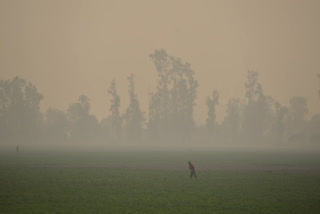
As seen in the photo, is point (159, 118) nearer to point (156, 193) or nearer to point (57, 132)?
point (57, 132)

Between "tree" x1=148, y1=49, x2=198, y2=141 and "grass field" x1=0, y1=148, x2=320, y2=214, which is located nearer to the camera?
"grass field" x1=0, y1=148, x2=320, y2=214

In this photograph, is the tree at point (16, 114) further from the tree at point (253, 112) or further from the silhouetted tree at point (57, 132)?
the tree at point (253, 112)

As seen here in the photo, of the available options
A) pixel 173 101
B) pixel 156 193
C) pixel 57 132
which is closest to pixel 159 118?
pixel 173 101

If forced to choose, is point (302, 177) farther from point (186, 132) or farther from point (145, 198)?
point (186, 132)

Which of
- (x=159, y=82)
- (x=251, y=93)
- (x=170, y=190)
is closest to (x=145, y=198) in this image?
(x=170, y=190)

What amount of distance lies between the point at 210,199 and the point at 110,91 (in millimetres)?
134956

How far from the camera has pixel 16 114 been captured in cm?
16488

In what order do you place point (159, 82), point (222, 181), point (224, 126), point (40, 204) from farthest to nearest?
1. point (224, 126)
2. point (159, 82)
3. point (222, 181)
4. point (40, 204)

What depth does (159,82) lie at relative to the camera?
15675 cm

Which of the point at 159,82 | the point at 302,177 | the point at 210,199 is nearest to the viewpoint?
the point at 210,199

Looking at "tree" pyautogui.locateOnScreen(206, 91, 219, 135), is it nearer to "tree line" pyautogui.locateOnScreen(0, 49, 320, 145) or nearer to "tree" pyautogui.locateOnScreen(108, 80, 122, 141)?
"tree line" pyautogui.locateOnScreen(0, 49, 320, 145)

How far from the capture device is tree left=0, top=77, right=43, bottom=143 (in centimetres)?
16338

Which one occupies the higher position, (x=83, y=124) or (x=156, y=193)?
(x=83, y=124)

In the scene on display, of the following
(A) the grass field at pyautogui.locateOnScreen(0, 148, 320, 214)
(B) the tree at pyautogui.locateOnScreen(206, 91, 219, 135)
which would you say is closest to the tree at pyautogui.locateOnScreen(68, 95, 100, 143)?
(B) the tree at pyautogui.locateOnScreen(206, 91, 219, 135)
